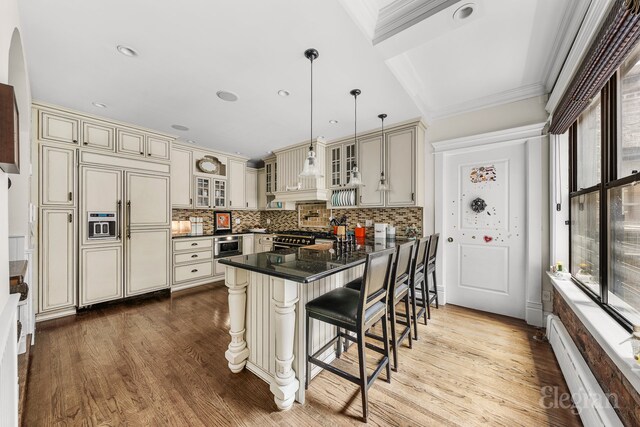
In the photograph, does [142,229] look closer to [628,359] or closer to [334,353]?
[334,353]

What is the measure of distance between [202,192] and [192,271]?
1.44 m

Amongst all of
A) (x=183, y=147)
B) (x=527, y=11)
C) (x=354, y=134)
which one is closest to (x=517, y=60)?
(x=527, y=11)

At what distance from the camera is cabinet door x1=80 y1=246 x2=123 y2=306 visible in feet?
10.2

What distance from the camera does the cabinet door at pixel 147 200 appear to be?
3482mm

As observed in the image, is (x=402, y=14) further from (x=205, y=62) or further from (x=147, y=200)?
(x=147, y=200)

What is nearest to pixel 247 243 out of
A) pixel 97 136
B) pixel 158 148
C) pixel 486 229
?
pixel 158 148

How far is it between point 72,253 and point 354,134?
410 cm

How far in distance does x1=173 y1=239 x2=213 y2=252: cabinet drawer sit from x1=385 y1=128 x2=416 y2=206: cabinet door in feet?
10.7

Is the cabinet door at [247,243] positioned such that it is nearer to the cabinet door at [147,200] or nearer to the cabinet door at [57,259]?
the cabinet door at [147,200]

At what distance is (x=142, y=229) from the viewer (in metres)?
3.58

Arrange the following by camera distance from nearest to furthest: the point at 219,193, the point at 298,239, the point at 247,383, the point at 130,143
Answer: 1. the point at 247,383
2. the point at 130,143
3. the point at 298,239
4. the point at 219,193

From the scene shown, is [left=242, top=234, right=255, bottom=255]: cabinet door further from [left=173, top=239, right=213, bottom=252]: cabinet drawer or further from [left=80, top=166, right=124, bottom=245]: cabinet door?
[left=80, top=166, right=124, bottom=245]: cabinet door

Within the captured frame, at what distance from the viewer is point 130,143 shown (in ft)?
11.4

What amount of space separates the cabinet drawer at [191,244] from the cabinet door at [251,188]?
4.05 ft
